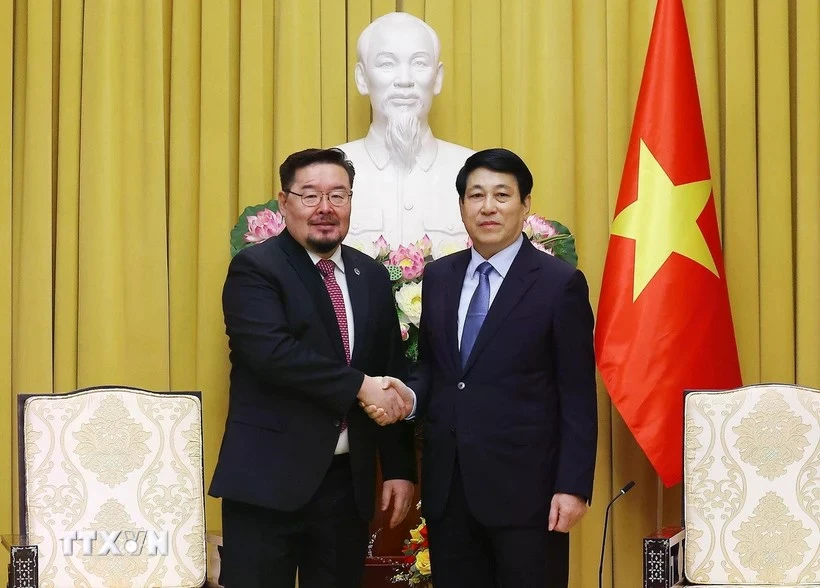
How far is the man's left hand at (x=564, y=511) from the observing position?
2820mm

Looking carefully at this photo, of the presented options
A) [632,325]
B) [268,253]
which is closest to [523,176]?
[268,253]

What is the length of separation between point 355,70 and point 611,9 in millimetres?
1046

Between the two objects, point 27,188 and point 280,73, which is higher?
point 280,73

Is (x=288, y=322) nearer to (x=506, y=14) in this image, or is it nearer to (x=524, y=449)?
(x=524, y=449)

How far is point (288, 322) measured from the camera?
9.82 feet

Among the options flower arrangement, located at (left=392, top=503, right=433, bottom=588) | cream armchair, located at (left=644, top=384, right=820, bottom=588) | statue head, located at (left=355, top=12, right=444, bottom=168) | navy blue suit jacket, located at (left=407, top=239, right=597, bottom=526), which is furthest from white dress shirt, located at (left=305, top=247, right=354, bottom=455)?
statue head, located at (left=355, top=12, right=444, bottom=168)

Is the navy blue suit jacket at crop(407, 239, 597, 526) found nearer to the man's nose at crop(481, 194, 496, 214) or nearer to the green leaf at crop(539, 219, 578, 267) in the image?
the man's nose at crop(481, 194, 496, 214)

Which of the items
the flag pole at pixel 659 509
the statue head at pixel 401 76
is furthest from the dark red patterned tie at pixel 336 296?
the flag pole at pixel 659 509

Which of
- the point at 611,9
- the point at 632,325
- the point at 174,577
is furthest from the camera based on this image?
A: the point at 611,9

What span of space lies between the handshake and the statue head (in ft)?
4.50

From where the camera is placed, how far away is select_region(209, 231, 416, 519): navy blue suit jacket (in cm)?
290

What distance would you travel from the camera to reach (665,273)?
12.5ft

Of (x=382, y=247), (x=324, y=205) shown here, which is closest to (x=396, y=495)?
(x=324, y=205)

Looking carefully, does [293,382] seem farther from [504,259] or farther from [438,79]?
[438,79]
